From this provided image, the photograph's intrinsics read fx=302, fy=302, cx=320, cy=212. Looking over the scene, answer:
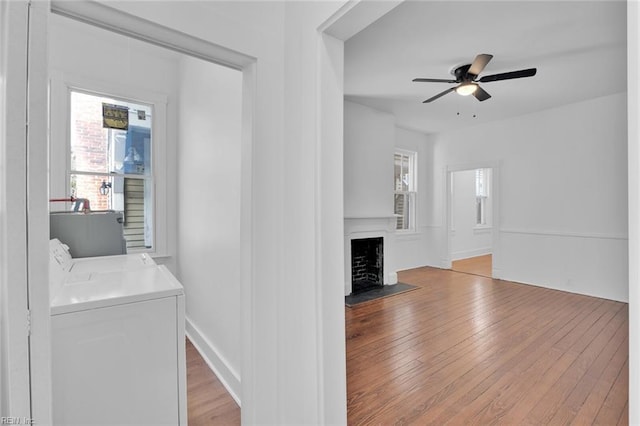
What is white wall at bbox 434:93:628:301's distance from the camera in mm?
4074

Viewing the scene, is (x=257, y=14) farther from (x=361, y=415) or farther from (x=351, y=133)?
(x=351, y=133)

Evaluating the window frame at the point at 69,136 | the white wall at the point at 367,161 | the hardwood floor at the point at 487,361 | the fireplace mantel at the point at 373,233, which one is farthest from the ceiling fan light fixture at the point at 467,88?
the window frame at the point at 69,136

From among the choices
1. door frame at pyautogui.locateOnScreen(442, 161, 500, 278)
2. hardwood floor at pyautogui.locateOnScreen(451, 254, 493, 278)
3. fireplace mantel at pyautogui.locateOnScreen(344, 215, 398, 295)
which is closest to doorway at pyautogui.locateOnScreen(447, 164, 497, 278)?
hardwood floor at pyautogui.locateOnScreen(451, 254, 493, 278)

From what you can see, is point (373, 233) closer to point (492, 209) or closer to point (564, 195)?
point (492, 209)

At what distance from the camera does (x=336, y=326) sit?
144cm

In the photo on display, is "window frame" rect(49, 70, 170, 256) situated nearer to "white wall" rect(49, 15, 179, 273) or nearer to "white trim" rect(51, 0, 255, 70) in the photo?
"white wall" rect(49, 15, 179, 273)

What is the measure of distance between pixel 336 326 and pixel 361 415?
874mm

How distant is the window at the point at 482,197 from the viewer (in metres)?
7.97

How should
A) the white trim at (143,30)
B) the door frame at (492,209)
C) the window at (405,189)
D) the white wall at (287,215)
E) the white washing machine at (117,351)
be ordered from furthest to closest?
1. the window at (405,189)
2. the door frame at (492,209)
3. the white wall at (287,215)
4. the white washing machine at (117,351)
5. the white trim at (143,30)

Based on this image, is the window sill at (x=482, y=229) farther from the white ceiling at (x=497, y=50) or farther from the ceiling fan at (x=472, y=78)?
the ceiling fan at (x=472, y=78)

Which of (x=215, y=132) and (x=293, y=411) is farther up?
(x=215, y=132)

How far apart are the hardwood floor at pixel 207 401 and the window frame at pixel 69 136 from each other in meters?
1.64

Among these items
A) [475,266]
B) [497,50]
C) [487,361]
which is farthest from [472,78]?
[475,266]

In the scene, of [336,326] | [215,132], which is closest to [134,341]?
[336,326]
